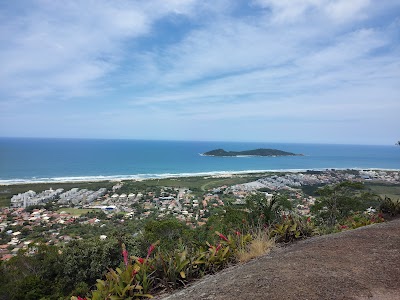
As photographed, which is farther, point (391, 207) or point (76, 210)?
point (76, 210)

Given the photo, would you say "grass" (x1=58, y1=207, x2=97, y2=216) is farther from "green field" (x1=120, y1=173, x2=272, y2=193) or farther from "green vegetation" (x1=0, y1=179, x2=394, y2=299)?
"green field" (x1=120, y1=173, x2=272, y2=193)

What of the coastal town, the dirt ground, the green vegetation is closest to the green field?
the coastal town

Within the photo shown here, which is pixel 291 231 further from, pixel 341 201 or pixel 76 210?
pixel 76 210

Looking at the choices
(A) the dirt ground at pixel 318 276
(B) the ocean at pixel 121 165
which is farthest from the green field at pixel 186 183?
(A) the dirt ground at pixel 318 276

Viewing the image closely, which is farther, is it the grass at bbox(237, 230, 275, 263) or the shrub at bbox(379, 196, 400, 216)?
the shrub at bbox(379, 196, 400, 216)

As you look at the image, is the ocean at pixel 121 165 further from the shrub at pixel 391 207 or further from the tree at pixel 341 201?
the shrub at pixel 391 207

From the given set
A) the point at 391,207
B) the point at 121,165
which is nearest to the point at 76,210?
the point at 391,207

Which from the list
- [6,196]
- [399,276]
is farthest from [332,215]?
[6,196]
